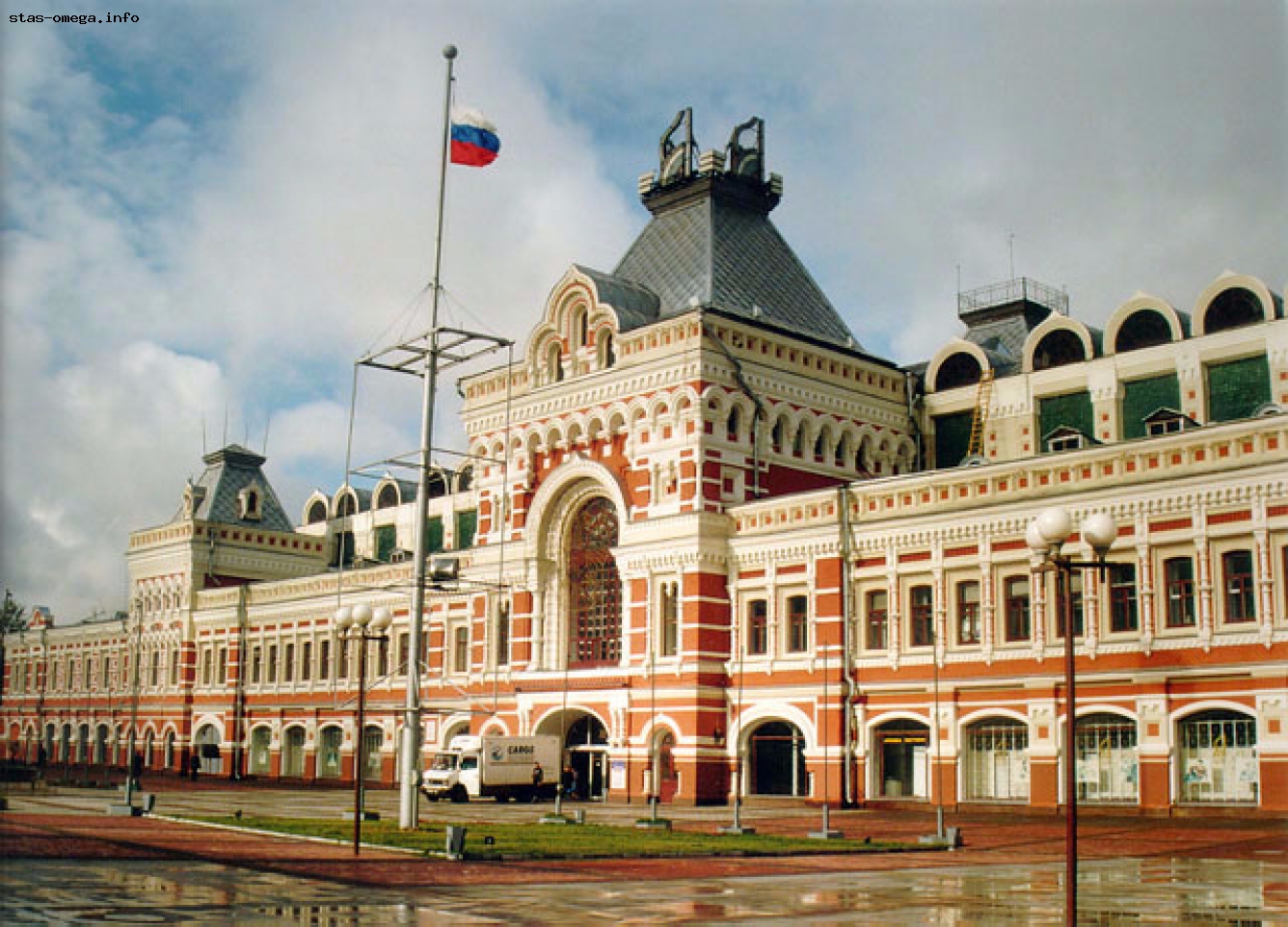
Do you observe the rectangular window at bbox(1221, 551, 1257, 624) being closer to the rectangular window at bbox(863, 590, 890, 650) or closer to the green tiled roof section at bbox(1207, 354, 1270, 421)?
the green tiled roof section at bbox(1207, 354, 1270, 421)

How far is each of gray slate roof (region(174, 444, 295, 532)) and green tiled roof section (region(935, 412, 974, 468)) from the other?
4158cm

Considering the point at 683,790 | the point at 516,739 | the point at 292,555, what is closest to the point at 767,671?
the point at 683,790

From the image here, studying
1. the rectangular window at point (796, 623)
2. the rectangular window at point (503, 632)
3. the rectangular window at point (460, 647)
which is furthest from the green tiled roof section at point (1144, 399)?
the rectangular window at point (460, 647)

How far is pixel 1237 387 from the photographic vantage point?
46.6 meters

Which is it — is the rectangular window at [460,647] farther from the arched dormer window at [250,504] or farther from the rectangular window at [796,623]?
the arched dormer window at [250,504]

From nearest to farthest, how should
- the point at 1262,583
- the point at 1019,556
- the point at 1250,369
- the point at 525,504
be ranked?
1. the point at 1262,583
2. the point at 1019,556
3. the point at 1250,369
4. the point at 525,504

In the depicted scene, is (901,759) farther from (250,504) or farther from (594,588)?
(250,504)

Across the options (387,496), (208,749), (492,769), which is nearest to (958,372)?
(492,769)

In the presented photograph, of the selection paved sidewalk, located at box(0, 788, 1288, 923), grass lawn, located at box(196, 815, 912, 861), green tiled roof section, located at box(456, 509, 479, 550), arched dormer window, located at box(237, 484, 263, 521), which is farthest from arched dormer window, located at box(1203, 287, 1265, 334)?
arched dormer window, located at box(237, 484, 263, 521)

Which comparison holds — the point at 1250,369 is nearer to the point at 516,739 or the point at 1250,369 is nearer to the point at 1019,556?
the point at 1019,556

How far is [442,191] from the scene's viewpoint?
31.8 metres

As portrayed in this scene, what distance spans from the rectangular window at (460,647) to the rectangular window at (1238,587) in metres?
33.1

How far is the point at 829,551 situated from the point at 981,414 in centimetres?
1065

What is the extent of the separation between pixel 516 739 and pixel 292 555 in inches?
1458
